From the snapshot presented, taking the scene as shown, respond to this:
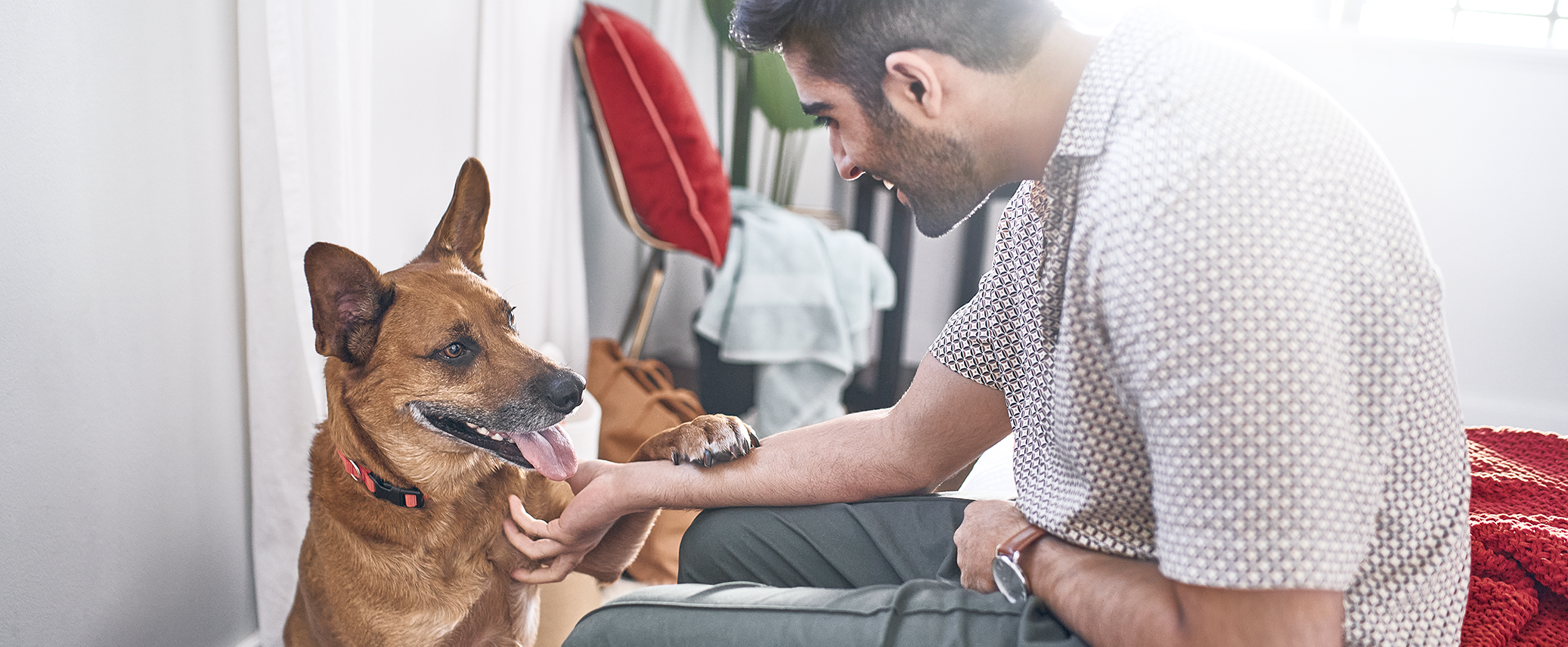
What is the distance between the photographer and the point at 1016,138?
88 cm

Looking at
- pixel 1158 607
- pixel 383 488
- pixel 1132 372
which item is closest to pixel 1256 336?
pixel 1132 372

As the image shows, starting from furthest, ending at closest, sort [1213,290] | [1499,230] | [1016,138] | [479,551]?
[1499,230] → [479,551] → [1016,138] → [1213,290]

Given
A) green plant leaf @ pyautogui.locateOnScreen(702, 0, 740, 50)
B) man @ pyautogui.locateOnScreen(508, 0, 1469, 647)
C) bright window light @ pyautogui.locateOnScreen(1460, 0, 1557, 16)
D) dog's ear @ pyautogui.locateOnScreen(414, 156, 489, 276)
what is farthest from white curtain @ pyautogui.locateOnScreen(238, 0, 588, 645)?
bright window light @ pyautogui.locateOnScreen(1460, 0, 1557, 16)

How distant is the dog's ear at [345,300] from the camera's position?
0.99 meters

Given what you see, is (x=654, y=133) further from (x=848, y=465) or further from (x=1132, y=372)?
(x=1132, y=372)

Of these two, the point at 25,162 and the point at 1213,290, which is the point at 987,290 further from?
the point at 25,162

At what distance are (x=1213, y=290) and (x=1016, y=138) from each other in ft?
1.06

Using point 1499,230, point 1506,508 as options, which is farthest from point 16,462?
point 1499,230

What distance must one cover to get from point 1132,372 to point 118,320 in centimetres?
121

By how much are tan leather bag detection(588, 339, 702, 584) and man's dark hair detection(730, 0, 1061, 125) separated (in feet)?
4.36

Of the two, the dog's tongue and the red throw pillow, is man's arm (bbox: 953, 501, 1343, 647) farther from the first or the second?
the red throw pillow

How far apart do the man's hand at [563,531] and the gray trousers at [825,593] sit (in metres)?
0.11

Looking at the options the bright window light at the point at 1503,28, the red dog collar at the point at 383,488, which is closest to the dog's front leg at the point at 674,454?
the red dog collar at the point at 383,488

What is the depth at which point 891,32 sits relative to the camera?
0.87 meters
